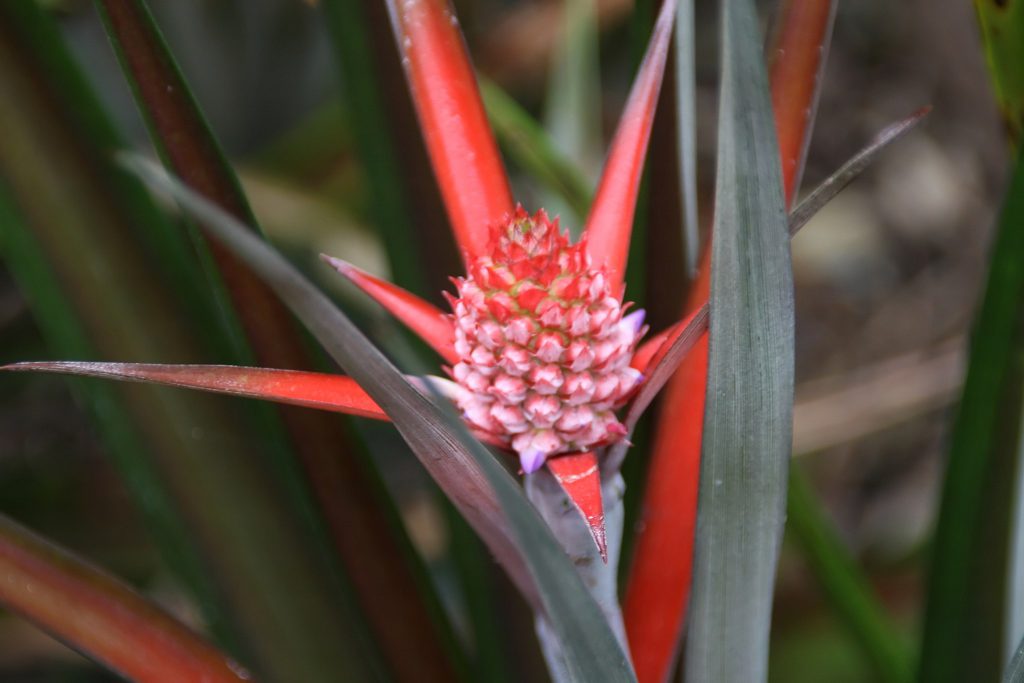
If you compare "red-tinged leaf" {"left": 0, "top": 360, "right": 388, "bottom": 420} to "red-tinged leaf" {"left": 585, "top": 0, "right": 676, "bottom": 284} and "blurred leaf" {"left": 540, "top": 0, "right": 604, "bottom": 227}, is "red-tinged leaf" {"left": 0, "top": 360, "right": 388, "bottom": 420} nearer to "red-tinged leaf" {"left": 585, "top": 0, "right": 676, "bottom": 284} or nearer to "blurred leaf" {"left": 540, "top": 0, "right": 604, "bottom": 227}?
"red-tinged leaf" {"left": 585, "top": 0, "right": 676, "bottom": 284}

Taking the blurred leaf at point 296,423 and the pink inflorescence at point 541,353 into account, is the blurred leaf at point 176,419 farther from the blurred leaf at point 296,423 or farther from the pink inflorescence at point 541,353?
the pink inflorescence at point 541,353

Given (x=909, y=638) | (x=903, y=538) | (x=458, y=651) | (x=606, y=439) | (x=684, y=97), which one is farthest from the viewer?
(x=903, y=538)

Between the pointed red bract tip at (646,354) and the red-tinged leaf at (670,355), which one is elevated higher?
the pointed red bract tip at (646,354)

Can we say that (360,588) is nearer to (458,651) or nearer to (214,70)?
(458,651)

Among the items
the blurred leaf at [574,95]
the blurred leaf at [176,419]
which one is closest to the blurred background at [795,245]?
the blurred leaf at [574,95]

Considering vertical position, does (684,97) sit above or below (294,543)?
above

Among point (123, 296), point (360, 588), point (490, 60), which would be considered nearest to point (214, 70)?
point (490, 60)

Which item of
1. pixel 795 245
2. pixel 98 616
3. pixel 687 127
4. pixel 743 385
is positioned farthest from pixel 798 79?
pixel 795 245
